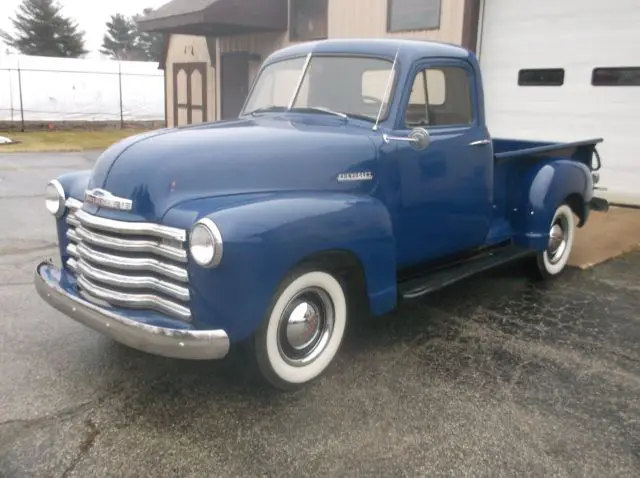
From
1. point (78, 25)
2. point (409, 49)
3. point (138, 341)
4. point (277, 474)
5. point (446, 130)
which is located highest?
point (78, 25)

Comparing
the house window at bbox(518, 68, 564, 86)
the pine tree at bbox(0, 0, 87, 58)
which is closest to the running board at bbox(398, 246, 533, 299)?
the house window at bbox(518, 68, 564, 86)

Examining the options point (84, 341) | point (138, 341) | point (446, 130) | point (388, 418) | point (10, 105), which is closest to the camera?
point (138, 341)

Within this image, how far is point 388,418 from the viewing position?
10.5 feet

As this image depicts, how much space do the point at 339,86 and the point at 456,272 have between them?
1.61m

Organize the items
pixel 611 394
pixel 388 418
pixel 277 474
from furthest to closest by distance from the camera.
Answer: pixel 611 394 < pixel 388 418 < pixel 277 474

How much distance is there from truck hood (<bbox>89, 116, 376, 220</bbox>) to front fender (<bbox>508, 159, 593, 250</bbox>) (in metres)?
2.10

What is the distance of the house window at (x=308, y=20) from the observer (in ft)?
41.1

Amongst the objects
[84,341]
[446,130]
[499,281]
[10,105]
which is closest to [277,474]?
[84,341]

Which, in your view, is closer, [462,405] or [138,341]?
[138,341]

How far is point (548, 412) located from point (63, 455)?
2476 millimetres

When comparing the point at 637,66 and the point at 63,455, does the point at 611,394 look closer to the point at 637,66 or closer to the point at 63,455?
the point at 63,455

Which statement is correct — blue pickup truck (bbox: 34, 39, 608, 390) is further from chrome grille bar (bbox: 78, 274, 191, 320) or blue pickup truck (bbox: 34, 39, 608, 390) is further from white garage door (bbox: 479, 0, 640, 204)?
white garage door (bbox: 479, 0, 640, 204)

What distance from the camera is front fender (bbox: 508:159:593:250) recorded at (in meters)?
5.30

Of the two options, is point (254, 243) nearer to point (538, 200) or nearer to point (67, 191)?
point (67, 191)
